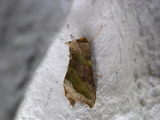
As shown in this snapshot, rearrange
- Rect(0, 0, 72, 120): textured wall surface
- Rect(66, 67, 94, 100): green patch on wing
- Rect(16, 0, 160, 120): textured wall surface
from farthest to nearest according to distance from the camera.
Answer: Rect(66, 67, 94, 100): green patch on wing, Rect(16, 0, 160, 120): textured wall surface, Rect(0, 0, 72, 120): textured wall surface

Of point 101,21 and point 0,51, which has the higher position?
point 0,51

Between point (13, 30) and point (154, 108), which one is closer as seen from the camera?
point (13, 30)

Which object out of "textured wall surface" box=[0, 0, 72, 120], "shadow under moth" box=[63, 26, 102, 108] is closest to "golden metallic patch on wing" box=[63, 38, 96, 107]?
"shadow under moth" box=[63, 26, 102, 108]

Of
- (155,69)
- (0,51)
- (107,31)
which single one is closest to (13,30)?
(0,51)

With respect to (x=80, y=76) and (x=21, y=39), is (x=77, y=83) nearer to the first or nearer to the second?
(x=80, y=76)

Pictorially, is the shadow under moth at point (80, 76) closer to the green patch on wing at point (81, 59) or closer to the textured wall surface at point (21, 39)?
the green patch on wing at point (81, 59)

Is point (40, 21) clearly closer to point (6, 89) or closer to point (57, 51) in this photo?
point (6, 89)

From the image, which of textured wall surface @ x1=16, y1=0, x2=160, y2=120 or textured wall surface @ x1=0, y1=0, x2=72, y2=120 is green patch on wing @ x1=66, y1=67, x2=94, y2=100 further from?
textured wall surface @ x1=0, y1=0, x2=72, y2=120

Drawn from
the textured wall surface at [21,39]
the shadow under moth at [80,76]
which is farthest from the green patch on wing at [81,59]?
the textured wall surface at [21,39]
